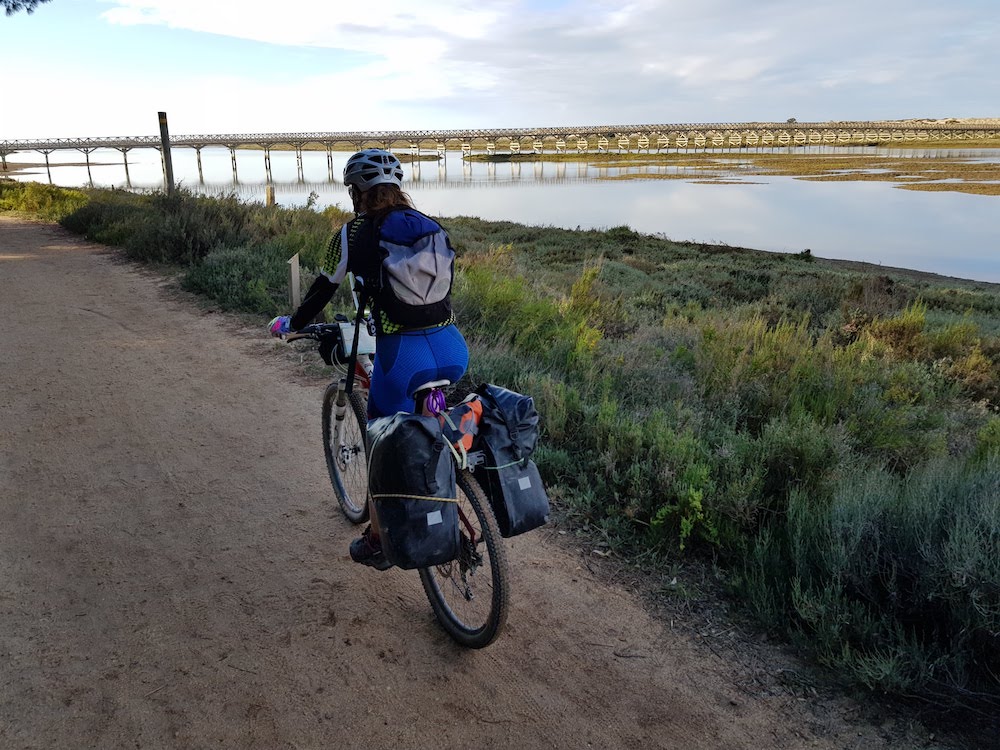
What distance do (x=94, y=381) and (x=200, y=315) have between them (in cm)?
260

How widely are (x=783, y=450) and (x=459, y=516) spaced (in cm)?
247

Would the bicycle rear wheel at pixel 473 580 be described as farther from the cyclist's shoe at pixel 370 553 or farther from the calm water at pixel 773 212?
the calm water at pixel 773 212

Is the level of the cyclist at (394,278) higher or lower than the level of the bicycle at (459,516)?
higher

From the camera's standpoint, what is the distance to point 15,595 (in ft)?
10.7

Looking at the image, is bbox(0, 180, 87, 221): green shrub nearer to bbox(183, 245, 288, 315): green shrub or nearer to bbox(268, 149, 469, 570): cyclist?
bbox(183, 245, 288, 315): green shrub

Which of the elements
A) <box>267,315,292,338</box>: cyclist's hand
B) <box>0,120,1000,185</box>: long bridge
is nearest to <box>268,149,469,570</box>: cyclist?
<box>267,315,292,338</box>: cyclist's hand

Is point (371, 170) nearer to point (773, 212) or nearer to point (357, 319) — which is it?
point (357, 319)

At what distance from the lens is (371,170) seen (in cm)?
267

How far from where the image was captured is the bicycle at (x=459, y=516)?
260 cm

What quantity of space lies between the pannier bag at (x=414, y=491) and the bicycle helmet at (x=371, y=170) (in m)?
0.97

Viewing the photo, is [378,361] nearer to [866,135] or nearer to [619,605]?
[619,605]

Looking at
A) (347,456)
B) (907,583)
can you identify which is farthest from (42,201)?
(907,583)

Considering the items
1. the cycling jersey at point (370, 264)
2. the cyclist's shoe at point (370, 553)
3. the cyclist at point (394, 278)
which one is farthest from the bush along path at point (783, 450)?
the cycling jersey at point (370, 264)

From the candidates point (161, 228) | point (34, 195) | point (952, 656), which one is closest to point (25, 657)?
point (952, 656)
